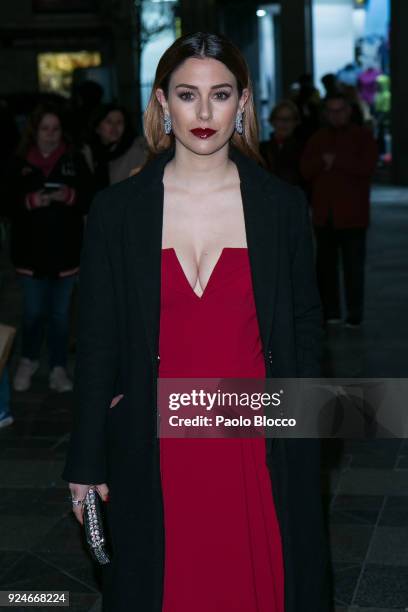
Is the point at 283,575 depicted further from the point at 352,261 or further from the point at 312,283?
the point at 352,261

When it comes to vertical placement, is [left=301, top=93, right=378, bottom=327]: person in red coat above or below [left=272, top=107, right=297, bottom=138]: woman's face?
below

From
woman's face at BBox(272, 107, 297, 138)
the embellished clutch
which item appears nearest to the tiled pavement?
the embellished clutch

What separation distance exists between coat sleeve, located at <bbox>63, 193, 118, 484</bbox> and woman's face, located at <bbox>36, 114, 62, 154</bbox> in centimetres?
529

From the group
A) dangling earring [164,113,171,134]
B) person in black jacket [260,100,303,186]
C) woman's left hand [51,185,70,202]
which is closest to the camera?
dangling earring [164,113,171,134]

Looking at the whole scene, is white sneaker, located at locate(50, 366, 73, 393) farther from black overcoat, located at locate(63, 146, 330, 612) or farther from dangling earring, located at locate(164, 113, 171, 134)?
dangling earring, located at locate(164, 113, 171, 134)

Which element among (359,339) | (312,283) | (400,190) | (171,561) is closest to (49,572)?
(171,561)

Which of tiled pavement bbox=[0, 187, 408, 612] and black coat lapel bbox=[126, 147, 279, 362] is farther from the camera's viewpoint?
tiled pavement bbox=[0, 187, 408, 612]

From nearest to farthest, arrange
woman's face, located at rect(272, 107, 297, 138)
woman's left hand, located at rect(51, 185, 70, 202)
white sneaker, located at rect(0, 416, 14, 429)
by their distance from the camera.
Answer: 1. white sneaker, located at rect(0, 416, 14, 429)
2. woman's left hand, located at rect(51, 185, 70, 202)
3. woman's face, located at rect(272, 107, 297, 138)

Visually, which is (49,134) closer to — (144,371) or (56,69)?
(144,371)

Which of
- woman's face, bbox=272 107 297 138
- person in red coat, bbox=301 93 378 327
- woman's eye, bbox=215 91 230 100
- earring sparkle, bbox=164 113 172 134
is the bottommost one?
person in red coat, bbox=301 93 378 327

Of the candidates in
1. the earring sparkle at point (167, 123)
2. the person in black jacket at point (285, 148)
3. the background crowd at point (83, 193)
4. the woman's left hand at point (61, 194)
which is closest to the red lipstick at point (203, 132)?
the earring sparkle at point (167, 123)

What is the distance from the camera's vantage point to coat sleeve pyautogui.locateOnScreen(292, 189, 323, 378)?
139 inches

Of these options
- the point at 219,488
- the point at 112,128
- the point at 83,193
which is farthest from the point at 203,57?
the point at 112,128

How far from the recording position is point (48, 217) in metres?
8.65
